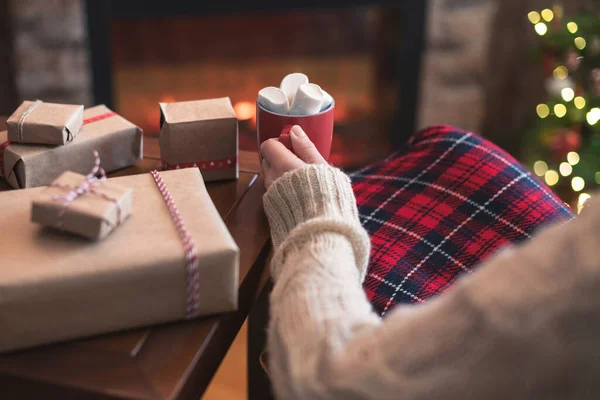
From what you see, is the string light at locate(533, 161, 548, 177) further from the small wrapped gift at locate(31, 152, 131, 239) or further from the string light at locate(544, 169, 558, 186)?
the small wrapped gift at locate(31, 152, 131, 239)

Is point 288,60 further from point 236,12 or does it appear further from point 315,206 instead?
point 315,206

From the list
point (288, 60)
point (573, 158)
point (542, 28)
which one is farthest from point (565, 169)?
point (288, 60)

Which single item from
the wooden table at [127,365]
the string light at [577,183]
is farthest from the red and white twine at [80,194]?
the string light at [577,183]

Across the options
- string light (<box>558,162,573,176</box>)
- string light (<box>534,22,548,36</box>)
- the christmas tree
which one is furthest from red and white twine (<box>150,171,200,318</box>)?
string light (<box>534,22,548,36</box>)

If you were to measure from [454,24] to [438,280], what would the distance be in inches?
57.1

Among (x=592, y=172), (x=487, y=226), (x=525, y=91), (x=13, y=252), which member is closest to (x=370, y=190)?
(x=487, y=226)

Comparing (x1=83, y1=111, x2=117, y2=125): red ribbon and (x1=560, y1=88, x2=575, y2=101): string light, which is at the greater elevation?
(x1=83, y1=111, x2=117, y2=125): red ribbon

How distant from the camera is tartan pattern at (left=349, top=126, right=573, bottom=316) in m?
0.88

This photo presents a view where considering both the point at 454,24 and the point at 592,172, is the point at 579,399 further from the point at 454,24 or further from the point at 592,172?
the point at 454,24

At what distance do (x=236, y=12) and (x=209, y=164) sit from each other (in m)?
1.25

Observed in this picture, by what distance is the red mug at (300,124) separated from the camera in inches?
33.9

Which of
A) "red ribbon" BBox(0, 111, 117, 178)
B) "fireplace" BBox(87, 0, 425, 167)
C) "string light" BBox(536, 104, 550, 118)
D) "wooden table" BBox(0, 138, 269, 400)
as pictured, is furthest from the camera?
"fireplace" BBox(87, 0, 425, 167)

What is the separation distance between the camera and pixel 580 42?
183cm

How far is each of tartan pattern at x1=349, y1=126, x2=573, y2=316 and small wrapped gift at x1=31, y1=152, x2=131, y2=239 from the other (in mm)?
353
